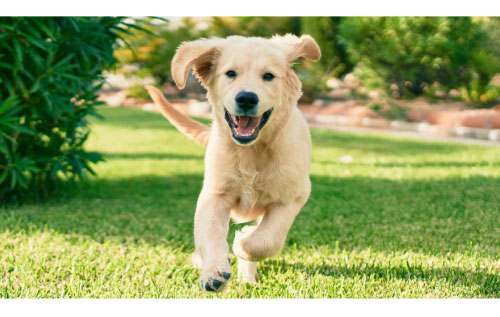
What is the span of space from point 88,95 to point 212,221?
3.34 m

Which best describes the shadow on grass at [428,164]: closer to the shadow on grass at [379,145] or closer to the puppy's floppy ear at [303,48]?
the shadow on grass at [379,145]

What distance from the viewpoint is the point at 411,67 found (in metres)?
13.6

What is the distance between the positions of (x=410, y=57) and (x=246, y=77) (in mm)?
11284

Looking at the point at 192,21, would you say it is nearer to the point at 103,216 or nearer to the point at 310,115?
the point at 310,115

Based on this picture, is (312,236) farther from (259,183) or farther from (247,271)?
(259,183)

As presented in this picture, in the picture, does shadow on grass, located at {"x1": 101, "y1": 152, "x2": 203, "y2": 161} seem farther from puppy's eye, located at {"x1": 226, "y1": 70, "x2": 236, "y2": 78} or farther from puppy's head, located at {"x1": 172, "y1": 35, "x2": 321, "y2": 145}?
puppy's eye, located at {"x1": 226, "y1": 70, "x2": 236, "y2": 78}

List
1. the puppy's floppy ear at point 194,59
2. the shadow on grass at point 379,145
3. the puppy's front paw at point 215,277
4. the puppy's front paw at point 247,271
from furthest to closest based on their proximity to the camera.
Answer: the shadow on grass at point 379,145
the puppy's front paw at point 247,271
the puppy's floppy ear at point 194,59
the puppy's front paw at point 215,277

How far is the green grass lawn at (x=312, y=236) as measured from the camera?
10.2 ft

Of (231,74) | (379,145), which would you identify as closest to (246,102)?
(231,74)

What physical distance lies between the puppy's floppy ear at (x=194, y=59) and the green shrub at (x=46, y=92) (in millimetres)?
2324

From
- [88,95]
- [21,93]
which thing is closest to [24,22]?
[21,93]

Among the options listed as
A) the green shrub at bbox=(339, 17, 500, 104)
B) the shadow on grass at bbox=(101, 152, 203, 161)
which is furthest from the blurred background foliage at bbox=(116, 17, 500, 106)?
the shadow on grass at bbox=(101, 152, 203, 161)

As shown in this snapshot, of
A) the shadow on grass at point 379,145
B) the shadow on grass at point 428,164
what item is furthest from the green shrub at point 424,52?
the shadow on grass at point 428,164

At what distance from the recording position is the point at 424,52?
513 inches
